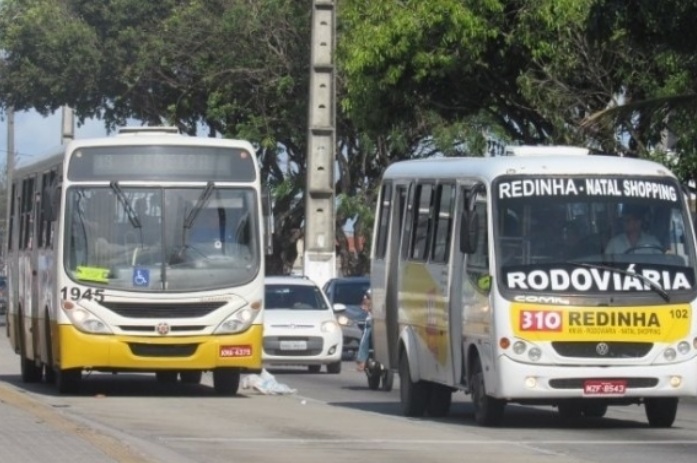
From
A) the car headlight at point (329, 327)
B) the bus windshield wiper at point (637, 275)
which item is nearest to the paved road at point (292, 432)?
the bus windshield wiper at point (637, 275)

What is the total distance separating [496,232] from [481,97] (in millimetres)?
17117

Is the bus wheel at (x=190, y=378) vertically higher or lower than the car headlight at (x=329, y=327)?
lower

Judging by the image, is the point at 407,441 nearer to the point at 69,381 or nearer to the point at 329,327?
the point at 69,381

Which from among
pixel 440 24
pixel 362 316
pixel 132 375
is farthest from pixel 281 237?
pixel 132 375

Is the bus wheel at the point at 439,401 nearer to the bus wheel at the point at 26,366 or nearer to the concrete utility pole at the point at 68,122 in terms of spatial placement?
the bus wheel at the point at 26,366

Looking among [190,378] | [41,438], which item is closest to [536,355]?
[41,438]

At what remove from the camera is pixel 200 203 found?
21.4 meters

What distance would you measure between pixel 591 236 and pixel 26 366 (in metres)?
10.5

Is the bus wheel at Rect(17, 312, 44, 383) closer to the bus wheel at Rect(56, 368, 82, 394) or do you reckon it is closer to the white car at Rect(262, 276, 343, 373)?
the bus wheel at Rect(56, 368, 82, 394)

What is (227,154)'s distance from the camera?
21.6 meters

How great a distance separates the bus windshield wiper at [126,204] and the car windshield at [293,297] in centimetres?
913

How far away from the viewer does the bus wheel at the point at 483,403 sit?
17047mm

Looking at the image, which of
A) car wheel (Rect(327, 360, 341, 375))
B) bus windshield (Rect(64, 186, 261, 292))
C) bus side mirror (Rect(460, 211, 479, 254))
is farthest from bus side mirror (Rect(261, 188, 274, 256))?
car wheel (Rect(327, 360, 341, 375))

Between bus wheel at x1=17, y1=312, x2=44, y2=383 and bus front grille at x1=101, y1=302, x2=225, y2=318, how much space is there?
12.8 feet
